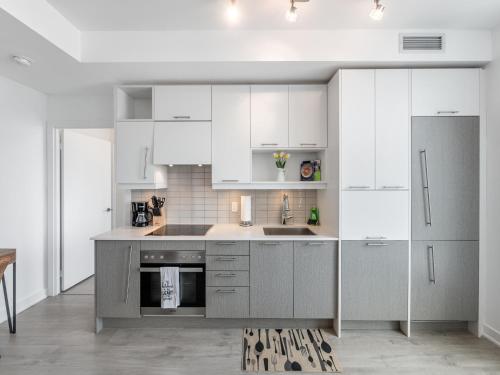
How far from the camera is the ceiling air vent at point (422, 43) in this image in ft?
8.83

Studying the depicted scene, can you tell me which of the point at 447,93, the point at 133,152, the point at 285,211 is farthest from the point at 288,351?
the point at 447,93

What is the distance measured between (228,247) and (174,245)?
48 centimetres

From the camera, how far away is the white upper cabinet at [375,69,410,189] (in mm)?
2787

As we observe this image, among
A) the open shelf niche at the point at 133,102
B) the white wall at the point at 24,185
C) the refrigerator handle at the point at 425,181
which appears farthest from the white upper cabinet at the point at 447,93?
the white wall at the point at 24,185

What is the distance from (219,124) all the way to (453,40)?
2.12 m

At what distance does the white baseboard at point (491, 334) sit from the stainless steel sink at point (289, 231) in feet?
5.41

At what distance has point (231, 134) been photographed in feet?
10.3

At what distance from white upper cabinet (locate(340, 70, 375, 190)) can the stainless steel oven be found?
1.51 m

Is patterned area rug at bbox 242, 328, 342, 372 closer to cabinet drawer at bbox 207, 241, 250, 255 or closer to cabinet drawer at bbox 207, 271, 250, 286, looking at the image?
cabinet drawer at bbox 207, 271, 250, 286

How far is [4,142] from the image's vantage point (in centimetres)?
317

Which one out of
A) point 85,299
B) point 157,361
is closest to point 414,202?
point 157,361

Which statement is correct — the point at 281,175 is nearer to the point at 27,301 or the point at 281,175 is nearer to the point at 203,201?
the point at 203,201

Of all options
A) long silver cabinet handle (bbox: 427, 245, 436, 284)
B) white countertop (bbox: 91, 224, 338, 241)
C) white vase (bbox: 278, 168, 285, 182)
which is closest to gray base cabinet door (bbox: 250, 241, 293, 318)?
white countertop (bbox: 91, 224, 338, 241)

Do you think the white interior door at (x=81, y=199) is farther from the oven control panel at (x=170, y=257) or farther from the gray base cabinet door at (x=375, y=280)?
the gray base cabinet door at (x=375, y=280)
